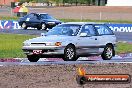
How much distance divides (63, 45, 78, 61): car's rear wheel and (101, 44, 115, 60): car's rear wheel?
5.06 feet

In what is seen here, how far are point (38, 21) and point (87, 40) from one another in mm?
24492

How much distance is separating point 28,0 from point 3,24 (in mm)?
101342

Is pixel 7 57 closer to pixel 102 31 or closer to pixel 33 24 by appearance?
pixel 102 31

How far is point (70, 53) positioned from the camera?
18688 millimetres

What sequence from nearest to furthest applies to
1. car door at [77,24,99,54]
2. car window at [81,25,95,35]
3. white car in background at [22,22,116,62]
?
1. white car in background at [22,22,116,62]
2. car door at [77,24,99,54]
3. car window at [81,25,95,35]

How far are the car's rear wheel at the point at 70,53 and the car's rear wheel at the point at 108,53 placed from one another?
154 centimetres

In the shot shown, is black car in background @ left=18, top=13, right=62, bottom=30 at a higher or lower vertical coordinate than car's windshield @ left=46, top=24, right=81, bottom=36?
lower

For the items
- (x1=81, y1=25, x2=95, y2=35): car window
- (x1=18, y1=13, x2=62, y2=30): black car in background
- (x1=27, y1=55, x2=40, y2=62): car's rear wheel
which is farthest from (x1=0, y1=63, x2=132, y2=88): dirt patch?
(x1=18, y1=13, x2=62, y2=30): black car in background

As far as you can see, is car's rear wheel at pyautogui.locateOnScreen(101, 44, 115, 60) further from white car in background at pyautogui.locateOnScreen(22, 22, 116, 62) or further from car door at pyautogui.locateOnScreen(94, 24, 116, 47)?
car door at pyautogui.locateOnScreen(94, 24, 116, 47)

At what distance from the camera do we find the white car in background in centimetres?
1845

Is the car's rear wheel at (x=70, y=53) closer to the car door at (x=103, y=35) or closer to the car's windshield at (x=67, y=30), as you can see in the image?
the car's windshield at (x=67, y=30)

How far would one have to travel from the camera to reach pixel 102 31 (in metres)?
20.4

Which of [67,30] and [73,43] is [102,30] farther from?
[73,43]

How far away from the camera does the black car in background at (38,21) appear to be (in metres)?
43.3
